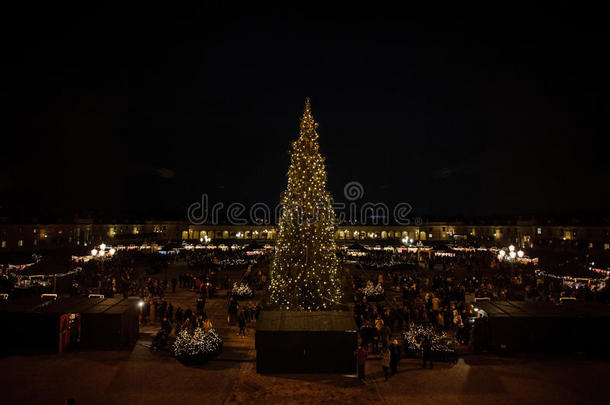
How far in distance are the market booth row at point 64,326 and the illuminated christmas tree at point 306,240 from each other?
5.56 meters

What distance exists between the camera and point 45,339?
38.8ft

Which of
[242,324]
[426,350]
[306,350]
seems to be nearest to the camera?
[306,350]

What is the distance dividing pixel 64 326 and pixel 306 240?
873cm

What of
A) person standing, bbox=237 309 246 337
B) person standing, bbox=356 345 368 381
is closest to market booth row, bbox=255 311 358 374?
person standing, bbox=356 345 368 381

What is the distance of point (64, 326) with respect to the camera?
12094 mm

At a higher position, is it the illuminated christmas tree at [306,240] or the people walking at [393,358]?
the illuminated christmas tree at [306,240]

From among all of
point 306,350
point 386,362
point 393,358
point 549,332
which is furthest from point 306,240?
point 549,332

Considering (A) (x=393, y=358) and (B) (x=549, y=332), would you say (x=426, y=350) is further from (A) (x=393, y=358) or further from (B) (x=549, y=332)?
(B) (x=549, y=332)

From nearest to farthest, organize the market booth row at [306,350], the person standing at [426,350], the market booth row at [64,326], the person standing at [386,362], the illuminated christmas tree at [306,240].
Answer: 1. the person standing at [386,362]
2. the market booth row at [306,350]
3. the person standing at [426,350]
4. the market booth row at [64,326]
5. the illuminated christmas tree at [306,240]

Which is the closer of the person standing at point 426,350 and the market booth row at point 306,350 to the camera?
the market booth row at point 306,350

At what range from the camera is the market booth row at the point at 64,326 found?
38.5 feet

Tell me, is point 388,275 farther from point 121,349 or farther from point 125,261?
point 125,261

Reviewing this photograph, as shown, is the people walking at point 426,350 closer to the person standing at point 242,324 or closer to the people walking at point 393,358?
the people walking at point 393,358

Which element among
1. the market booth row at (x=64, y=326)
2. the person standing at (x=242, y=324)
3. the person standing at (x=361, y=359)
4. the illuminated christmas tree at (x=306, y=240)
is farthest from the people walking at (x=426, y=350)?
the market booth row at (x=64, y=326)
